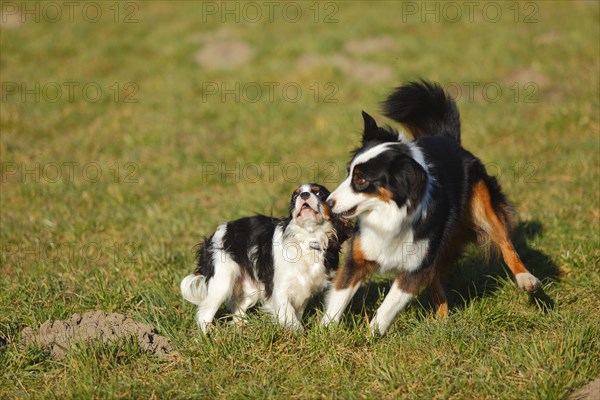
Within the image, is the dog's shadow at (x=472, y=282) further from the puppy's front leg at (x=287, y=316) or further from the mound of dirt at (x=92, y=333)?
the mound of dirt at (x=92, y=333)

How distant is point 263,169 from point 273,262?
339 cm

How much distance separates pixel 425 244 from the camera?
400 cm

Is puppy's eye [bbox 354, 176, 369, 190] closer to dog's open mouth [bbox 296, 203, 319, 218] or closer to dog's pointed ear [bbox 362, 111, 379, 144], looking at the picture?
dog's pointed ear [bbox 362, 111, 379, 144]

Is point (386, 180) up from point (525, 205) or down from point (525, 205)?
up

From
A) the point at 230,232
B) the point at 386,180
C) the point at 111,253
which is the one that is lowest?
the point at 111,253

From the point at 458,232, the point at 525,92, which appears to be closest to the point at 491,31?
the point at 525,92

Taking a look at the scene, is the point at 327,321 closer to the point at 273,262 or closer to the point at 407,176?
the point at 273,262

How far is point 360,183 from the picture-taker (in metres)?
3.76

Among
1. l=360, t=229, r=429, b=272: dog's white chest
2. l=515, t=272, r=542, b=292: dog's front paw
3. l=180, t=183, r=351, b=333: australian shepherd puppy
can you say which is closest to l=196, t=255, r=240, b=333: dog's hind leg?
l=180, t=183, r=351, b=333: australian shepherd puppy

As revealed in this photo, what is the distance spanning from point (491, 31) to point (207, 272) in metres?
8.78

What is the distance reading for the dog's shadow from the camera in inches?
182

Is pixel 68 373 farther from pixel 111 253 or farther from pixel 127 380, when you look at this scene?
pixel 111 253

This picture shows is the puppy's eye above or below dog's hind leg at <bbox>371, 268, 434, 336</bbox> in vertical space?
above

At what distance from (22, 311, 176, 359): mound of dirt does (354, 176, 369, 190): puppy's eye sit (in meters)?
1.44
